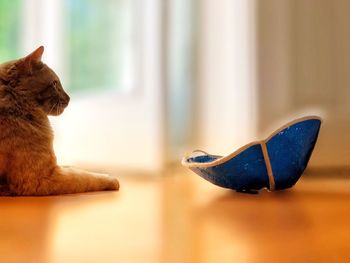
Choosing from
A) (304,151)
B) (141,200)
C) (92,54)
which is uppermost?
(92,54)

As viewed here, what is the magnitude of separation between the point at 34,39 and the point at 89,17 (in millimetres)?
272

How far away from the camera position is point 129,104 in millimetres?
1558

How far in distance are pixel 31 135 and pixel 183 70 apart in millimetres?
823

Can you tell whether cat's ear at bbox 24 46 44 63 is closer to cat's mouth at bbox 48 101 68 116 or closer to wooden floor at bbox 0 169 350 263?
cat's mouth at bbox 48 101 68 116

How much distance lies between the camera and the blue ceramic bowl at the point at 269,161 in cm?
96

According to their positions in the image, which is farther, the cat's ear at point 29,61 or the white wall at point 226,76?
the white wall at point 226,76

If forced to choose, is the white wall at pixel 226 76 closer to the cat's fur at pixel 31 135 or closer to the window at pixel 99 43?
the window at pixel 99 43

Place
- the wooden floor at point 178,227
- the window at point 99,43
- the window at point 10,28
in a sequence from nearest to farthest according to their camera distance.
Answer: the wooden floor at point 178,227, the window at point 99,43, the window at point 10,28

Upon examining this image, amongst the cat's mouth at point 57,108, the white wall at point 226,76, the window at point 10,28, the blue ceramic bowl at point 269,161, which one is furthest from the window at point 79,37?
the blue ceramic bowl at point 269,161

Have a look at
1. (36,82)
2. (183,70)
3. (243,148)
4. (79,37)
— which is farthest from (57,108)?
(79,37)

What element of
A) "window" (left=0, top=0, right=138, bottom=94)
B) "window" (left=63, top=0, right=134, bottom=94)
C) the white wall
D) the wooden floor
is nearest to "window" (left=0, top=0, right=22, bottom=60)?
"window" (left=0, top=0, right=138, bottom=94)

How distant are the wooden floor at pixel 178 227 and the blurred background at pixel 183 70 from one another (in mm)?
407

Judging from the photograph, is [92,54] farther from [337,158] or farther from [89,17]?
[337,158]

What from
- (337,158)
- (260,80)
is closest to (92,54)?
(260,80)
